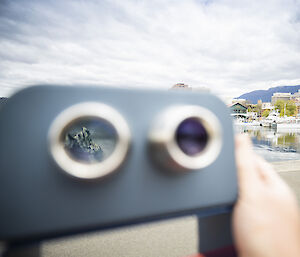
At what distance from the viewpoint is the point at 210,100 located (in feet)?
2.25

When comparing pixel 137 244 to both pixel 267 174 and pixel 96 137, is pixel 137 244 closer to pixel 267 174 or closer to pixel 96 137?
pixel 96 137

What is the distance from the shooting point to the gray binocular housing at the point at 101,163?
21.1 inches

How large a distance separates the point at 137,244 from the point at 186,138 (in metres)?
1.65

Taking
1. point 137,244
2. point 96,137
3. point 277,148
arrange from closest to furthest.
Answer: point 96,137
point 137,244
point 277,148

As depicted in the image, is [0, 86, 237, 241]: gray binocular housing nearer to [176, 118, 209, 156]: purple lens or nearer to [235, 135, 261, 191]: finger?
[176, 118, 209, 156]: purple lens

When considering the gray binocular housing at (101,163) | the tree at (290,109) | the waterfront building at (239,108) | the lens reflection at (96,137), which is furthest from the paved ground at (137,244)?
the tree at (290,109)

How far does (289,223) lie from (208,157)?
1.23 ft

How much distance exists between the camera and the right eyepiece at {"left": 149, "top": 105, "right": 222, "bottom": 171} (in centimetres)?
56

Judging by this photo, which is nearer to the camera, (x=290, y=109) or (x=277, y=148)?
(x=277, y=148)

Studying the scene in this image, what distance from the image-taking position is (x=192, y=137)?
0.70 meters

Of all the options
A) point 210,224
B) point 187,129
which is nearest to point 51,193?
point 187,129

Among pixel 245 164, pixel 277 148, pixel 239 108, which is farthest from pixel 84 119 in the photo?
pixel 239 108

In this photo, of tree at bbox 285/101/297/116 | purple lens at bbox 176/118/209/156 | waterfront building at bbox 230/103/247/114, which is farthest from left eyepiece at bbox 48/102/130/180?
tree at bbox 285/101/297/116

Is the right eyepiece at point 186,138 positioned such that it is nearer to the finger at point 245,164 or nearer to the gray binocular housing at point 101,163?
the gray binocular housing at point 101,163
